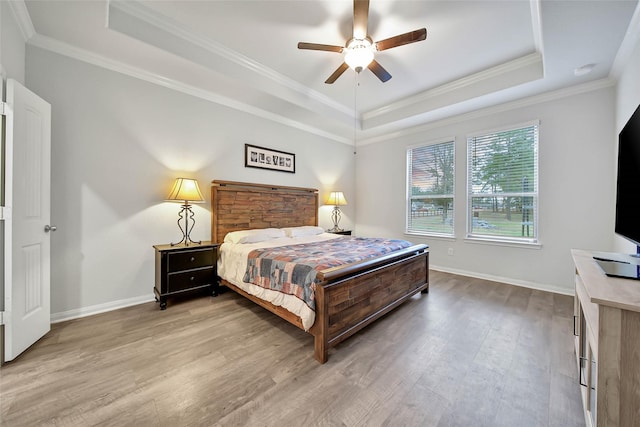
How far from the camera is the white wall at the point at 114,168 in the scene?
240 cm

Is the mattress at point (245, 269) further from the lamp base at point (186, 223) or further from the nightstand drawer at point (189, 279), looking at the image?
the lamp base at point (186, 223)

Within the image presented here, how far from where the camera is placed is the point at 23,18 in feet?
6.65

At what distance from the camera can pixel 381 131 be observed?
4863mm

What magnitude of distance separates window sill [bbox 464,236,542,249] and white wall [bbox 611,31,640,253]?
74cm

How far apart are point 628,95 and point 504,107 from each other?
4.49ft

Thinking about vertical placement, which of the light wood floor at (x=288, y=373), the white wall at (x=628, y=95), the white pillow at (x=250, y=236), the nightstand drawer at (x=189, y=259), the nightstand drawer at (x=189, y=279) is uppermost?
the white wall at (x=628, y=95)

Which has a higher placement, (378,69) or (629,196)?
(378,69)

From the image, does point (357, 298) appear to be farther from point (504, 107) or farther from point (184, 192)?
point (504, 107)

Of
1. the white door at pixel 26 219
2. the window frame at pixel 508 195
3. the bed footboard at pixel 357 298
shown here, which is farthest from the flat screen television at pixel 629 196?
the white door at pixel 26 219

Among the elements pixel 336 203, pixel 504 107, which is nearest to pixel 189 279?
pixel 336 203

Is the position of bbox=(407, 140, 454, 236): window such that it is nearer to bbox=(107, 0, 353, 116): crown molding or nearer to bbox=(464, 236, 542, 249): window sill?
bbox=(464, 236, 542, 249): window sill

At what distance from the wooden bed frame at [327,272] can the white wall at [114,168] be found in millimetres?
307

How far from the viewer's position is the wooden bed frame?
1844 millimetres

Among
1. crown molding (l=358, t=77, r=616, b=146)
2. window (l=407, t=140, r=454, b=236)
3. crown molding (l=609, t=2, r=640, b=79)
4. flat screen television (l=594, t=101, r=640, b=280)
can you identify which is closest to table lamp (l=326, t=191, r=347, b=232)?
window (l=407, t=140, r=454, b=236)
